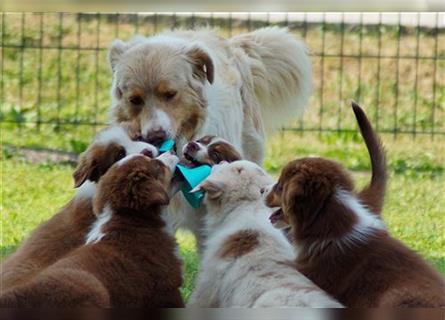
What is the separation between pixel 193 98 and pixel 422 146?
16.0 ft

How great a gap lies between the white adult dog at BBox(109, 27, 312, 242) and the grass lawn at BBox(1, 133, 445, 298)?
0.68 metres

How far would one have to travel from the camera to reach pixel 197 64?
6.23 metres

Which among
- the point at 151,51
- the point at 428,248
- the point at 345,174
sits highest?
the point at 151,51

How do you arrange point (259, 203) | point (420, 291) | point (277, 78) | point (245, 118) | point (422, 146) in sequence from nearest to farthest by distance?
point (420, 291), point (259, 203), point (245, 118), point (277, 78), point (422, 146)

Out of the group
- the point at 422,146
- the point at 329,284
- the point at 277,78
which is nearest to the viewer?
the point at 329,284

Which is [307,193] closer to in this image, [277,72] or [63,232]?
[63,232]

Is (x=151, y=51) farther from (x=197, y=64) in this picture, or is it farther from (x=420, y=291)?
(x=420, y=291)

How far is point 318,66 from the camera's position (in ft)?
36.7

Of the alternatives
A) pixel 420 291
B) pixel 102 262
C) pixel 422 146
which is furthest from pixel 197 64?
pixel 422 146

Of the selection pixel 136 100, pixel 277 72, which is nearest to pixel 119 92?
pixel 136 100

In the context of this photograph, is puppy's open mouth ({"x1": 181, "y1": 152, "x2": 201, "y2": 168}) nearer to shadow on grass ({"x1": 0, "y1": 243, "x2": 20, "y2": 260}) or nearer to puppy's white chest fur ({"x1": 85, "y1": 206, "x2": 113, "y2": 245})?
puppy's white chest fur ({"x1": 85, "y1": 206, "x2": 113, "y2": 245})

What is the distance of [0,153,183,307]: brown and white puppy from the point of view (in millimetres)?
4438

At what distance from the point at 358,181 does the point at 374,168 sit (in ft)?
11.7

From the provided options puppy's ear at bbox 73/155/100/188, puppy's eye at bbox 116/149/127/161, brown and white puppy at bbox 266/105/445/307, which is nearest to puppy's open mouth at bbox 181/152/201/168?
puppy's eye at bbox 116/149/127/161
